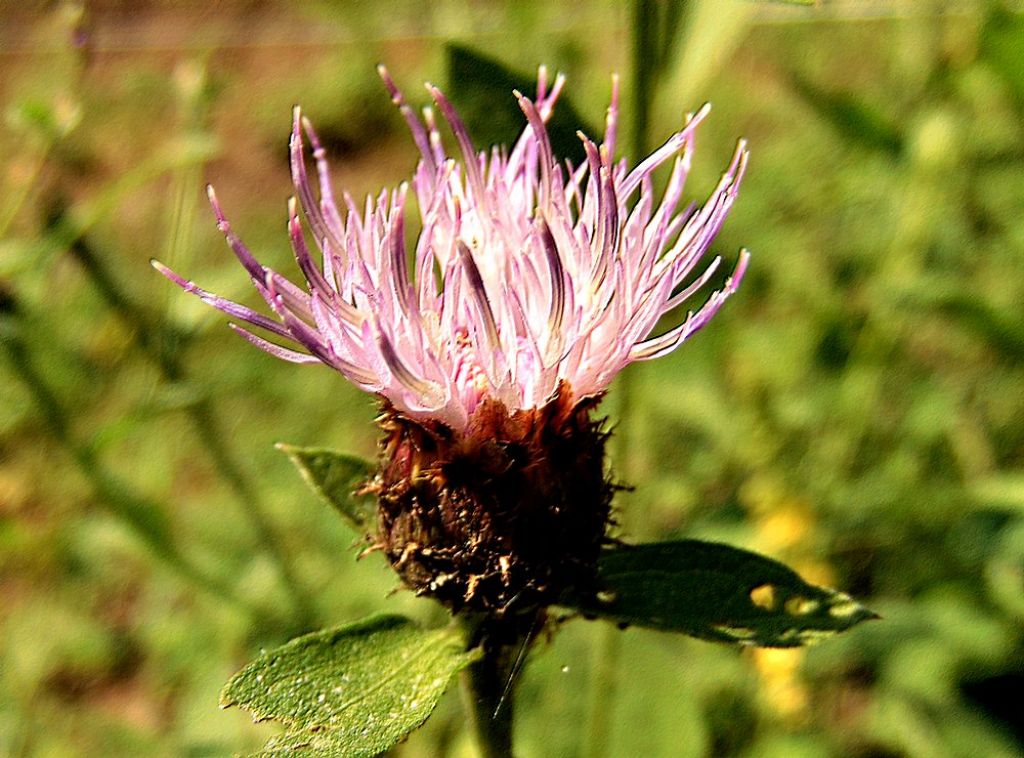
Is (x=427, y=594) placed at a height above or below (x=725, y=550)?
below

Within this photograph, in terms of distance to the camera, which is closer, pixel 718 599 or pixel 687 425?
pixel 718 599

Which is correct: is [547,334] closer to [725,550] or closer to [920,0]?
[725,550]

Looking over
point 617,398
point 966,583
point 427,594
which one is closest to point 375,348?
point 427,594

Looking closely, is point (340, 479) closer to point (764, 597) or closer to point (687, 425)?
point (764, 597)

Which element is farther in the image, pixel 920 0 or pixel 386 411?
pixel 920 0

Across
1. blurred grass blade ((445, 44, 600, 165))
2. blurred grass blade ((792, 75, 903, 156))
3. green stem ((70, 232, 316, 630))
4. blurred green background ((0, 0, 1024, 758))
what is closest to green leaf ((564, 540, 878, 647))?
blurred green background ((0, 0, 1024, 758))

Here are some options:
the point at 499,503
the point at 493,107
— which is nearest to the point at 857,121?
the point at 493,107

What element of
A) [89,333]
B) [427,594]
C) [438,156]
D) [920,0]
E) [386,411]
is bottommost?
[427,594]

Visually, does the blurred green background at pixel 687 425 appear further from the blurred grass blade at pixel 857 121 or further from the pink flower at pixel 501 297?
the pink flower at pixel 501 297
